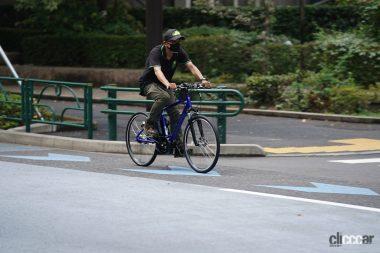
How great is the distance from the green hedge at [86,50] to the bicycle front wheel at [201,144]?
1646cm

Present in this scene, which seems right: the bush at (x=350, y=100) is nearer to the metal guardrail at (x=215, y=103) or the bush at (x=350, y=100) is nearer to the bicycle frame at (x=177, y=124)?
the metal guardrail at (x=215, y=103)

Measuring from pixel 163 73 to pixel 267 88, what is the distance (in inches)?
396

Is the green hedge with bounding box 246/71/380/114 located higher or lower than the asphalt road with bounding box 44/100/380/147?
higher

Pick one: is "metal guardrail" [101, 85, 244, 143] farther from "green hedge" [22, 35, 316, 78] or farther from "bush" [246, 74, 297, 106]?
"green hedge" [22, 35, 316, 78]

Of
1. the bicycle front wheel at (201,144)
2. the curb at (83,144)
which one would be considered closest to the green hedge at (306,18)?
the curb at (83,144)

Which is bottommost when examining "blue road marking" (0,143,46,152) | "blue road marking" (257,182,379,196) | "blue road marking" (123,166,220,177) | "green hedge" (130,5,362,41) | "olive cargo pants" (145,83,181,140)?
"blue road marking" (0,143,46,152)

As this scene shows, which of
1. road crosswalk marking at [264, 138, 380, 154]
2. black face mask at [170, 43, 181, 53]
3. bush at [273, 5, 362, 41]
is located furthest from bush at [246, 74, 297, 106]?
black face mask at [170, 43, 181, 53]

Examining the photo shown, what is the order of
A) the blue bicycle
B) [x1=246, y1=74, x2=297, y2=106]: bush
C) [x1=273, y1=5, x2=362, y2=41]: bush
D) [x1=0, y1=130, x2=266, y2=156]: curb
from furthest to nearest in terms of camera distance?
[x1=273, y1=5, x2=362, y2=41]: bush < [x1=246, y1=74, x2=297, y2=106]: bush < [x1=0, y1=130, x2=266, y2=156]: curb < the blue bicycle

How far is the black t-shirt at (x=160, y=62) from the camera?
12.5m

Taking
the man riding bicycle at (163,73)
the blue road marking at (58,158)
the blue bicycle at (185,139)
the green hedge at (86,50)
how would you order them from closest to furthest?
1. the blue bicycle at (185,139)
2. the man riding bicycle at (163,73)
3. the blue road marking at (58,158)
4. the green hedge at (86,50)

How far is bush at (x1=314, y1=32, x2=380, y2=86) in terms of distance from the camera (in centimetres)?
2184

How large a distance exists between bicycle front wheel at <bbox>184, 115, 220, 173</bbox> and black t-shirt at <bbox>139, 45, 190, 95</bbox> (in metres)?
0.83

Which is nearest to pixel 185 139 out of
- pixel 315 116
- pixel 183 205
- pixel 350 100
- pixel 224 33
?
pixel 183 205

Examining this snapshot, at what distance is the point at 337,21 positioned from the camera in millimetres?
31266
